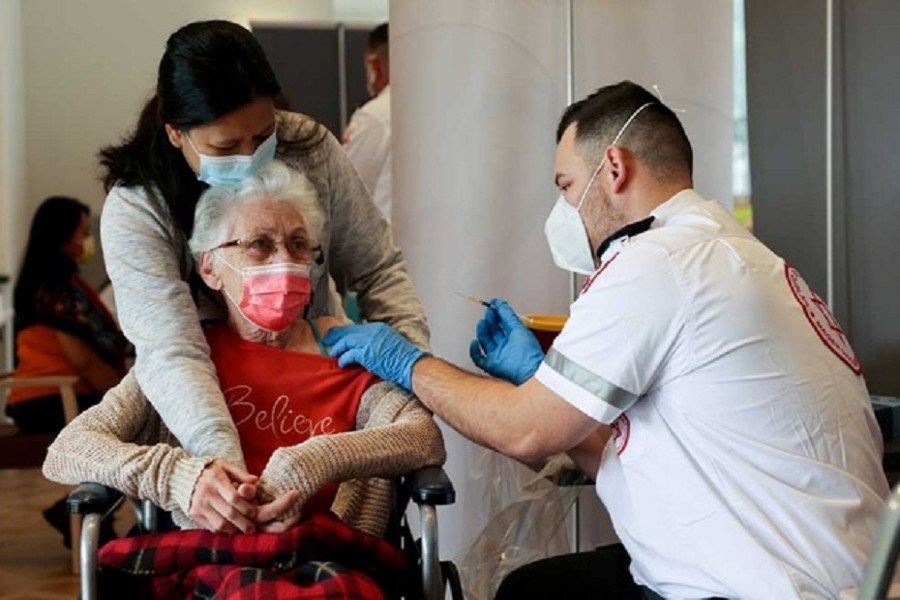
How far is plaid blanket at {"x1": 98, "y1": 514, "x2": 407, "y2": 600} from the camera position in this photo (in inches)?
80.7

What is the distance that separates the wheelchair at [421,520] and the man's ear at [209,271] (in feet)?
1.24

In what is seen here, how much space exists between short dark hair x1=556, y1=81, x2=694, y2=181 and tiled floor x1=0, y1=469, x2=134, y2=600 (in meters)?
2.84

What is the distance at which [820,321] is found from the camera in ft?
6.73

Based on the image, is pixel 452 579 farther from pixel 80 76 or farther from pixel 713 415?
pixel 80 76

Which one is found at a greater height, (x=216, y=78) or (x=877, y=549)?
(x=216, y=78)

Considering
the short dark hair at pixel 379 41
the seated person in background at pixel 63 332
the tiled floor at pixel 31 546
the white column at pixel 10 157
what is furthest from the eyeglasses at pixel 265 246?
the white column at pixel 10 157

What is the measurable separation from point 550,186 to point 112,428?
1.33 m

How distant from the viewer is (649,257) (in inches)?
78.8

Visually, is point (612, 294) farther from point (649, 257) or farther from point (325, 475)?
point (325, 475)

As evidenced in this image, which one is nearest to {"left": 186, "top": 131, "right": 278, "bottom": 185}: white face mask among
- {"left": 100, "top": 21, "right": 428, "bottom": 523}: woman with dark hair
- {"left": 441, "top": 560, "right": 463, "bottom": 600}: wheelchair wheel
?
{"left": 100, "top": 21, "right": 428, "bottom": 523}: woman with dark hair

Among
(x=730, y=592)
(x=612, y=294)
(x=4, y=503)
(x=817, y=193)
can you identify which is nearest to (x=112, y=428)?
(x=612, y=294)

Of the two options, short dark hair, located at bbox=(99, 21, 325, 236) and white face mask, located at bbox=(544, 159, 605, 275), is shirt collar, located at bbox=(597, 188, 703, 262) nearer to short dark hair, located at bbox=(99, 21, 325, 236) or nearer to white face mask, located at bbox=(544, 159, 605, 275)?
white face mask, located at bbox=(544, 159, 605, 275)

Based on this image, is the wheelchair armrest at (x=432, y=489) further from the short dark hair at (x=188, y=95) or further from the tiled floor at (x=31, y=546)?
the tiled floor at (x=31, y=546)

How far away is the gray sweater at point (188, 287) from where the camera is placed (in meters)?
2.31
